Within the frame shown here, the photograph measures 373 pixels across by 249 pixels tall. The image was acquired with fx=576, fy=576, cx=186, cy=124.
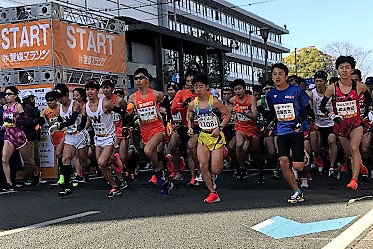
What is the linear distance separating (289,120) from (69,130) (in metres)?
4.30

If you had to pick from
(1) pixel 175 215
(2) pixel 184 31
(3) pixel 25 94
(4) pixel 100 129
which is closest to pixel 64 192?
(4) pixel 100 129

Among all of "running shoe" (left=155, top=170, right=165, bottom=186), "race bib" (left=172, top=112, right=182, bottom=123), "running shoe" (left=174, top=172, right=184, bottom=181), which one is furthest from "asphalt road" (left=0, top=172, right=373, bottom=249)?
"race bib" (left=172, top=112, right=182, bottom=123)

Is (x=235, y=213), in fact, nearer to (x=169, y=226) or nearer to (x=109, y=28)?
(x=169, y=226)

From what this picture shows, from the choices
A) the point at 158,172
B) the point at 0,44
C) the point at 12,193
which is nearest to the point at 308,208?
the point at 158,172

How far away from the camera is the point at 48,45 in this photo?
12.9 metres

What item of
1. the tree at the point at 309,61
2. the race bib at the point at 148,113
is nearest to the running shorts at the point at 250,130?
the race bib at the point at 148,113

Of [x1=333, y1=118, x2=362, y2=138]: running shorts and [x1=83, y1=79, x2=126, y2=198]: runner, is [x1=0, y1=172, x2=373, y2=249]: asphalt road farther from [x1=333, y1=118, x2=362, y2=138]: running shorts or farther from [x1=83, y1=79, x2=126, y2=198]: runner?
[x1=333, y1=118, x2=362, y2=138]: running shorts

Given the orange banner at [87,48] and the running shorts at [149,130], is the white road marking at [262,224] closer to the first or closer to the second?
the running shorts at [149,130]

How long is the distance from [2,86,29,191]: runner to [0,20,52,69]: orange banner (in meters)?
1.77

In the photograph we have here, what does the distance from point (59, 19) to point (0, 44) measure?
1.63 m

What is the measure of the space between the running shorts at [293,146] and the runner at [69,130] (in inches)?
142

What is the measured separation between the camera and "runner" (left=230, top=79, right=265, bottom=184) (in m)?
11.0

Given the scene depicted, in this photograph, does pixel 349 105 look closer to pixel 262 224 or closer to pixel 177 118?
pixel 262 224

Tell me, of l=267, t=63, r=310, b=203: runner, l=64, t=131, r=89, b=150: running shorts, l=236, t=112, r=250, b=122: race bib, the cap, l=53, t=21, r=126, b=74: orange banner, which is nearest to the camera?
l=267, t=63, r=310, b=203: runner
